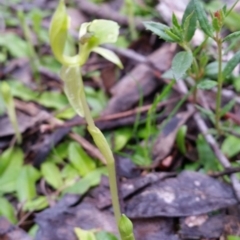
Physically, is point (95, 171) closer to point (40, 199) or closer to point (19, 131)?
point (40, 199)

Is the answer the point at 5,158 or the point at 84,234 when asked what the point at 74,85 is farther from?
the point at 5,158

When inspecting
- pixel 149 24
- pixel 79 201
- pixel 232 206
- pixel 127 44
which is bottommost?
pixel 79 201

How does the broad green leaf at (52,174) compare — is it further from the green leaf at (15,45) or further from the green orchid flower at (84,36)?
the green leaf at (15,45)

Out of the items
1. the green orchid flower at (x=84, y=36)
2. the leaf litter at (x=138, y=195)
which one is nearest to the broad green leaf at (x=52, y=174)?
the leaf litter at (x=138, y=195)

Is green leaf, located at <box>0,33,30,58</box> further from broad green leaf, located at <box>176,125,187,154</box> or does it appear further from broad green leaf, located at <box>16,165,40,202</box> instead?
broad green leaf, located at <box>176,125,187,154</box>

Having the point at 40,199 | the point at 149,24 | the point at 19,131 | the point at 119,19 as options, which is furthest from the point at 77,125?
the point at 119,19

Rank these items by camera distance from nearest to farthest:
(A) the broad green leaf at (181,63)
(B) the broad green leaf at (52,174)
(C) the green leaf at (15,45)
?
(A) the broad green leaf at (181,63)
(B) the broad green leaf at (52,174)
(C) the green leaf at (15,45)

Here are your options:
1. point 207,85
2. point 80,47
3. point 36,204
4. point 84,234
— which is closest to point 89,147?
point 36,204
